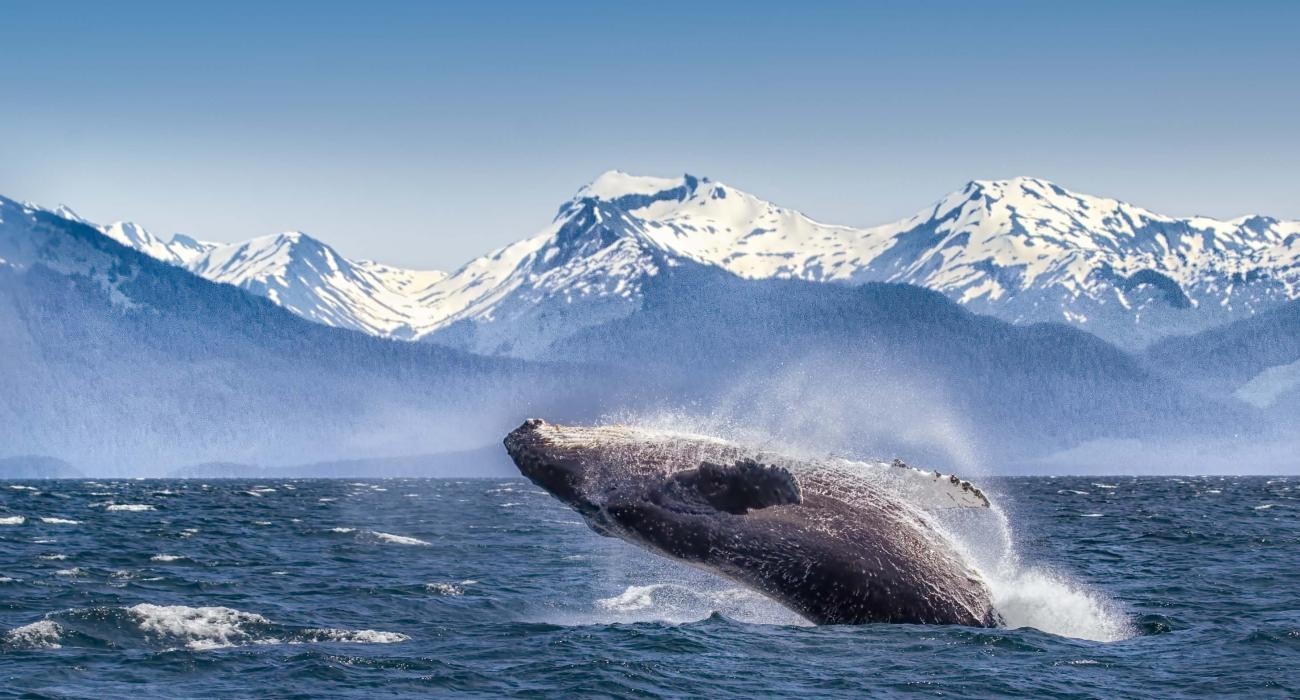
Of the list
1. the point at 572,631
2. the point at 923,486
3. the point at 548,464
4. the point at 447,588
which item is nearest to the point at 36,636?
the point at 572,631

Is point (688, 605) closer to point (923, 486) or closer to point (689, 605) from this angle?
point (689, 605)

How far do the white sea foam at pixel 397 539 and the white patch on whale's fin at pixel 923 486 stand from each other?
2473cm

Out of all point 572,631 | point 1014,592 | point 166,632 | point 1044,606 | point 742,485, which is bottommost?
point 166,632

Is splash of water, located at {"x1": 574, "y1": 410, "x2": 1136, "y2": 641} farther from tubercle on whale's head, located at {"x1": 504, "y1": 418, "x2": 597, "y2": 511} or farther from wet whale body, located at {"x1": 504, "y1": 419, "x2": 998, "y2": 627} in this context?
tubercle on whale's head, located at {"x1": 504, "y1": 418, "x2": 597, "y2": 511}

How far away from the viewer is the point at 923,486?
58.5 feet

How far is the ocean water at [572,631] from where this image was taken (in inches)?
635

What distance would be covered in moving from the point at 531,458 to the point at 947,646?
245 inches

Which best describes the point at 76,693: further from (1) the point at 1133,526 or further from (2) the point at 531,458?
(1) the point at 1133,526

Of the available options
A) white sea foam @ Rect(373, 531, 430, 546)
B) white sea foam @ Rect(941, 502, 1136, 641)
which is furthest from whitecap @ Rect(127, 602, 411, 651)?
white sea foam @ Rect(373, 531, 430, 546)

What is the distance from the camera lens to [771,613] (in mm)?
20891

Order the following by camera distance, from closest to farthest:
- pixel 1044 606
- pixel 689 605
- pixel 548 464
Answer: pixel 548 464, pixel 1044 606, pixel 689 605

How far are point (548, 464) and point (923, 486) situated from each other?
5211mm

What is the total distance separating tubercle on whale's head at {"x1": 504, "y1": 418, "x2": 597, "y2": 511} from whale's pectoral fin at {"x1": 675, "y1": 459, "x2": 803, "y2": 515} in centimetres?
152

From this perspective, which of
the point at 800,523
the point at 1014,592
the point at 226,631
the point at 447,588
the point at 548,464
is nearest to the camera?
the point at 800,523
